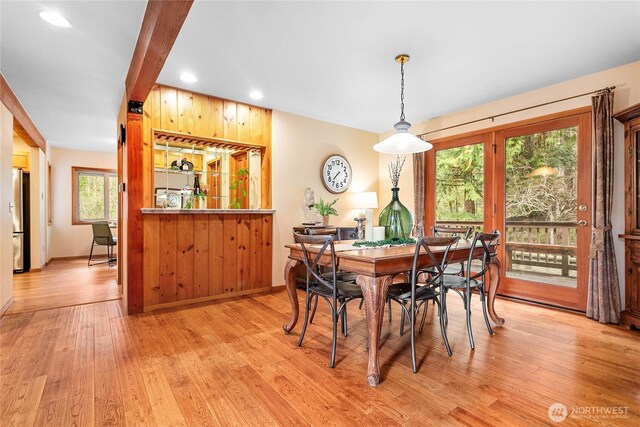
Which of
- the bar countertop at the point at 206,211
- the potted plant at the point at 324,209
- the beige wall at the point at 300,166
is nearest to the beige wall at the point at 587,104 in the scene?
the beige wall at the point at 300,166

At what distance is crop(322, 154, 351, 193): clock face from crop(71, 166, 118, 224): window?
5.38 metres

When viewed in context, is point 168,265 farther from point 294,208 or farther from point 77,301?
point 294,208

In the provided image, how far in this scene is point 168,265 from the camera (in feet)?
11.4

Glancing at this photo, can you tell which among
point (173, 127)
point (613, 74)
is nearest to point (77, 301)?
point (173, 127)

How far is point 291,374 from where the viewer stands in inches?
79.1

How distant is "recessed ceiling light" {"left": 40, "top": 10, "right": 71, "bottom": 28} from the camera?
7.19 ft

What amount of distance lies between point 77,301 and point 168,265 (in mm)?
1207

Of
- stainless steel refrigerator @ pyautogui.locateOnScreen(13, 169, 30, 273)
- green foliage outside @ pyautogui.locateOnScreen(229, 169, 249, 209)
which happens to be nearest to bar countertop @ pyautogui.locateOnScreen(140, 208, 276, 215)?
green foliage outside @ pyautogui.locateOnScreen(229, 169, 249, 209)

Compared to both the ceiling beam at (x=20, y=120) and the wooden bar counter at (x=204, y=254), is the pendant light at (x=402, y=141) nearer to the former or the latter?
the wooden bar counter at (x=204, y=254)

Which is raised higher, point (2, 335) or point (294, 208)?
point (294, 208)

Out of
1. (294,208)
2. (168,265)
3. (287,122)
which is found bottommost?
(168,265)

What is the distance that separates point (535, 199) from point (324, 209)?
2578 millimetres

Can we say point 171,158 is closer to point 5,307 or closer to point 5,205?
point 5,205

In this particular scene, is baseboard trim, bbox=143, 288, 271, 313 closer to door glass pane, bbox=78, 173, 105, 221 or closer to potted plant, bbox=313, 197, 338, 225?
potted plant, bbox=313, 197, 338, 225
